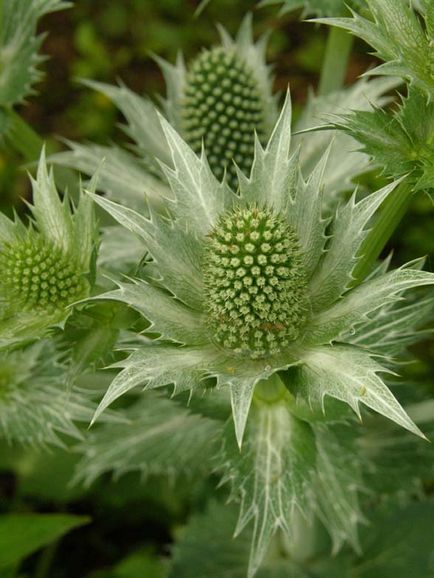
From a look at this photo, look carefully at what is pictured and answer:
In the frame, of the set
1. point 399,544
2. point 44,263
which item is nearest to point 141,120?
point 44,263

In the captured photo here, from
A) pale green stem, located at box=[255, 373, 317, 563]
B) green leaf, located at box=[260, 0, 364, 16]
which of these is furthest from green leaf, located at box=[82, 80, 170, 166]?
pale green stem, located at box=[255, 373, 317, 563]

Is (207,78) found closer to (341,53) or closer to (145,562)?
(341,53)

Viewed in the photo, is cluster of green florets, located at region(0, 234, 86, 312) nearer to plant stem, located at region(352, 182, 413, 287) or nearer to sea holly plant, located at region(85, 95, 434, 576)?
sea holly plant, located at region(85, 95, 434, 576)

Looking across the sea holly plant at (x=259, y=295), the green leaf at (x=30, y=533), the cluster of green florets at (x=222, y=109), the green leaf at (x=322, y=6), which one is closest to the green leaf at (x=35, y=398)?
the green leaf at (x=30, y=533)

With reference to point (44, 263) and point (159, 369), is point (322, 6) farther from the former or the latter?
point (159, 369)

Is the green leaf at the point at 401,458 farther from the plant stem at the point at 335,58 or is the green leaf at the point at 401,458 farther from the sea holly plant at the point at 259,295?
the plant stem at the point at 335,58
